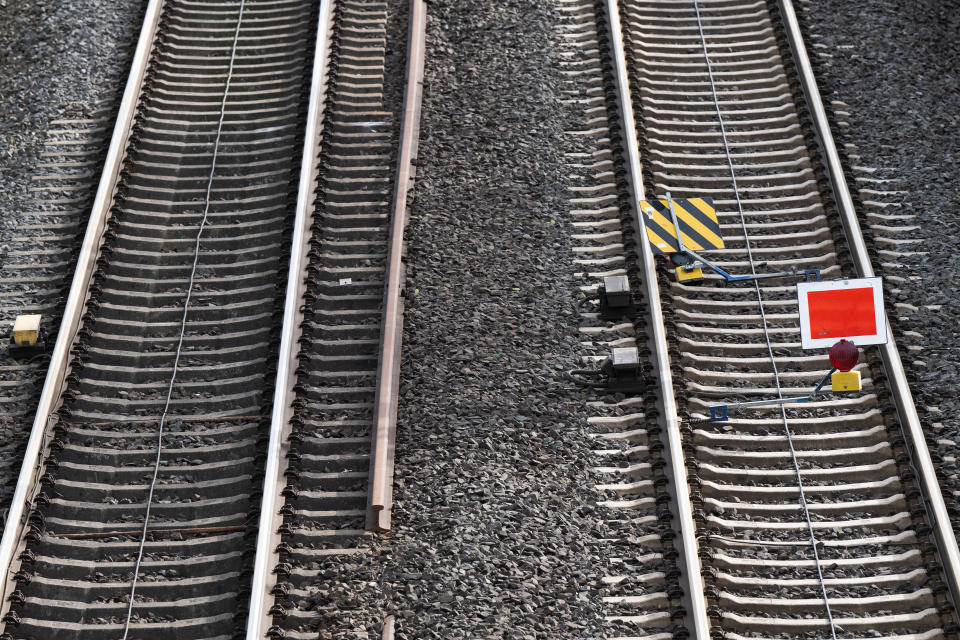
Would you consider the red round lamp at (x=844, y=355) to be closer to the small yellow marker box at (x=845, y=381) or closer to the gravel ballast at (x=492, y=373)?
the small yellow marker box at (x=845, y=381)

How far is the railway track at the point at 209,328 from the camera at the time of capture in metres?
8.59

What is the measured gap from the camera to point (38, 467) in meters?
9.12

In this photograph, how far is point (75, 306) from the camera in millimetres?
10219

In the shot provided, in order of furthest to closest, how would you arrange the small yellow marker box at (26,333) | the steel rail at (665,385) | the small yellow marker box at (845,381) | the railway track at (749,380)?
the small yellow marker box at (26,333) → the small yellow marker box at (845,381) → the railway track at (749,380) → the steel rail at (665,385)

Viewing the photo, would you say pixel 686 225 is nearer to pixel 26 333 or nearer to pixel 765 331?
pixel 765 331

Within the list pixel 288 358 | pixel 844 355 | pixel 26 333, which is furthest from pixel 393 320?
pixel 844 355

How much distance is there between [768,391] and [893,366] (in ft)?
3.35

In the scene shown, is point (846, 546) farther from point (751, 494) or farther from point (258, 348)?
point (258, 348)

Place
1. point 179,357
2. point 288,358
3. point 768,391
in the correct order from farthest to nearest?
point 179,357, point 288,358, point 768,391

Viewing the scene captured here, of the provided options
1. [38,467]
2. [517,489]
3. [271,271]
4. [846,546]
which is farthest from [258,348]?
[846,546]

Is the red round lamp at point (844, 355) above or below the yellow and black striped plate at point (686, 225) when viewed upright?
below

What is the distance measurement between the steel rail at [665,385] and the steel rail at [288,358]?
304cm

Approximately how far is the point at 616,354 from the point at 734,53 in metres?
5.22

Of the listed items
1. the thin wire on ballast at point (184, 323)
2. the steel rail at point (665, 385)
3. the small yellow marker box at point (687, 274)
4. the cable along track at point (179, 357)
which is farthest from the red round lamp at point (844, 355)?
the thin wire on ballast at point (184, 323)
